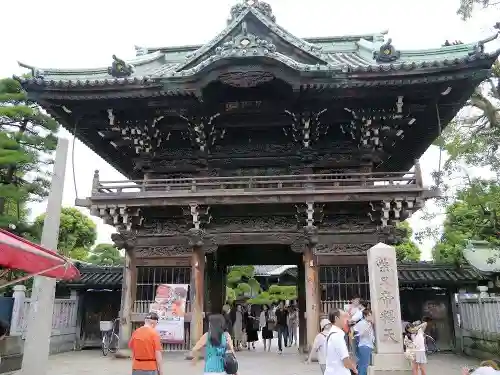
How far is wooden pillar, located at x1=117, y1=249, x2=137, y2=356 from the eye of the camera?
44.2ft

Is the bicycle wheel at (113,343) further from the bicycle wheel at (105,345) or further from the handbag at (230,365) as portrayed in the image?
the handbag at (230,365)

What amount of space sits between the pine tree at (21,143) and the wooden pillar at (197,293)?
7460 millimetres

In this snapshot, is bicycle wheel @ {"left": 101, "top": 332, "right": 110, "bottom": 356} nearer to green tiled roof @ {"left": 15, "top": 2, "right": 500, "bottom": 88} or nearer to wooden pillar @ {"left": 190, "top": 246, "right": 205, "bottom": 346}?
wooden pillar @ {"left": 190, "top": 246, "right": 205, "bottom": 346}

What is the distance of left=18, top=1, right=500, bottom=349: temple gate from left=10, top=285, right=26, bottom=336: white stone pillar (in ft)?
10.2

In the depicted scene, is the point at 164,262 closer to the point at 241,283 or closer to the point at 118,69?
the point at 118,69

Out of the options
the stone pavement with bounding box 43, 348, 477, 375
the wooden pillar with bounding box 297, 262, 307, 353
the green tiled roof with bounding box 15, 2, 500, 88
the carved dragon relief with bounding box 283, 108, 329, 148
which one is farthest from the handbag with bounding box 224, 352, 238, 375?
the wooden pillar with bounding box 297, 262, 307, 353

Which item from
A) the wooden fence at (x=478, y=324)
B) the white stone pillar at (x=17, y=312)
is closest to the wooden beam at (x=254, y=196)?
the white stone pillar at (x=17, y=312)

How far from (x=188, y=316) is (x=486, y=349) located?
9.38m

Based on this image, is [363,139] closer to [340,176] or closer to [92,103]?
[340,176]

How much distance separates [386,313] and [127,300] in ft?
25.5

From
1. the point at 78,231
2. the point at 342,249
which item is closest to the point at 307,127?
the point at 342,249

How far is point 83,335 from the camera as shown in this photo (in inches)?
696

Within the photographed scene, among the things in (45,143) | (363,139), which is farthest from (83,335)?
(363,139)

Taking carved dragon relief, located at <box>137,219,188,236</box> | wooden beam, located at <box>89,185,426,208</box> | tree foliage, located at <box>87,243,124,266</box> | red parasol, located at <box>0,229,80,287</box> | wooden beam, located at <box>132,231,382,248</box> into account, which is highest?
tree foliage, located at <box>87,243,124,266</box>
